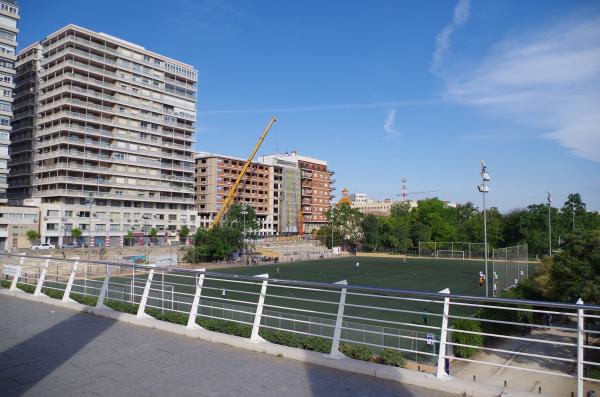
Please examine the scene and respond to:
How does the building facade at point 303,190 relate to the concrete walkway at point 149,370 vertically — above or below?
above

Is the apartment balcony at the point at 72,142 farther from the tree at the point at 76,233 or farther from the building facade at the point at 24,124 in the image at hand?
the tree at the point at 76,233

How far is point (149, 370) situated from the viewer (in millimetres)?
5305

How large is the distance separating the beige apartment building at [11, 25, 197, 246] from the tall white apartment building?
7551 mm

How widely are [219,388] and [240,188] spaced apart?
105m

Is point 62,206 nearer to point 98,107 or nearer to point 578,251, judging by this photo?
point 98,107

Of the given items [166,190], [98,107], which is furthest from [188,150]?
[98,107]

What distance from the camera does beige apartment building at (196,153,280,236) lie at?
102562mm

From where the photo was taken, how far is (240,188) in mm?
108375

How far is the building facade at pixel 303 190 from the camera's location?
12125cm

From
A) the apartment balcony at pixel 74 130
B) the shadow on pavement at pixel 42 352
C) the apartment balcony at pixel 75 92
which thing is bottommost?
the shadow on pavement at pixel 42 352

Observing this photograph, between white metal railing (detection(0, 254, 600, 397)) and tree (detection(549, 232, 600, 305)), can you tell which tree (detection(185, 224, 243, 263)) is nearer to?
white metal railing (detection(0, 254, 600, 397))

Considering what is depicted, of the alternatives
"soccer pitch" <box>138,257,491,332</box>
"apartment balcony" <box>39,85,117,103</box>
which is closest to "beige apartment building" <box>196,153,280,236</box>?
"apartment balcony" <box>39,85,117,103</box>

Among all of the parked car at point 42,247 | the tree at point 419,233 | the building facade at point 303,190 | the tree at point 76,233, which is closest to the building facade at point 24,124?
the tree at point 76,233

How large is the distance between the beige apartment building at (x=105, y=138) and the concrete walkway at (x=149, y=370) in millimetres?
62877
